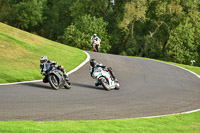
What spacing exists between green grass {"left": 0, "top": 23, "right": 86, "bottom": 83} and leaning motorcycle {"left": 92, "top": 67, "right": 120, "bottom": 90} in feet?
11.8

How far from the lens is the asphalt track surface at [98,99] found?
972 cm

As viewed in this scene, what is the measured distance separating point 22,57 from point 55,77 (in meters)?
7.83

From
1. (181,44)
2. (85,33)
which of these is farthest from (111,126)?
(85,33)

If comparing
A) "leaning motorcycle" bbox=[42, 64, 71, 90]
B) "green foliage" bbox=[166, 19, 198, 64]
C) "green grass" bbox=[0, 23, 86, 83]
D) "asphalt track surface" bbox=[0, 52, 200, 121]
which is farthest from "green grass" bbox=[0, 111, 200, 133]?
"green foliage" bbox=[166, 19, 198, 64]

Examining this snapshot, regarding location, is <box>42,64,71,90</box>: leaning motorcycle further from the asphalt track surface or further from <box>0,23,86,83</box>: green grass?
<box>0,23,86,83</box>: green grass

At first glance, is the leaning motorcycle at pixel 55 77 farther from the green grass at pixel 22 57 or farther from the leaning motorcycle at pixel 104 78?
the green grass at pixel 22 57

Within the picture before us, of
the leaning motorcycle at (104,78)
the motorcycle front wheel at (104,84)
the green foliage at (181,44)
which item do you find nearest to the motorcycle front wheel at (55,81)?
the leaning motorcycle at (104,78)

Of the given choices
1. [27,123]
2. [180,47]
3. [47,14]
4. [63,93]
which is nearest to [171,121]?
[27,123]

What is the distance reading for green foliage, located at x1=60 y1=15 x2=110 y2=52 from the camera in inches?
2014

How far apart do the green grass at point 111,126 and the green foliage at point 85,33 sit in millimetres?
41556

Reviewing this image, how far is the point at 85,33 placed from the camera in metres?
55.0

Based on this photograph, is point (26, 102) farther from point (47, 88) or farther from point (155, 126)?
point (155, 126)

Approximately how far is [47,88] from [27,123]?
616cm

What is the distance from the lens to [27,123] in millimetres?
7840
